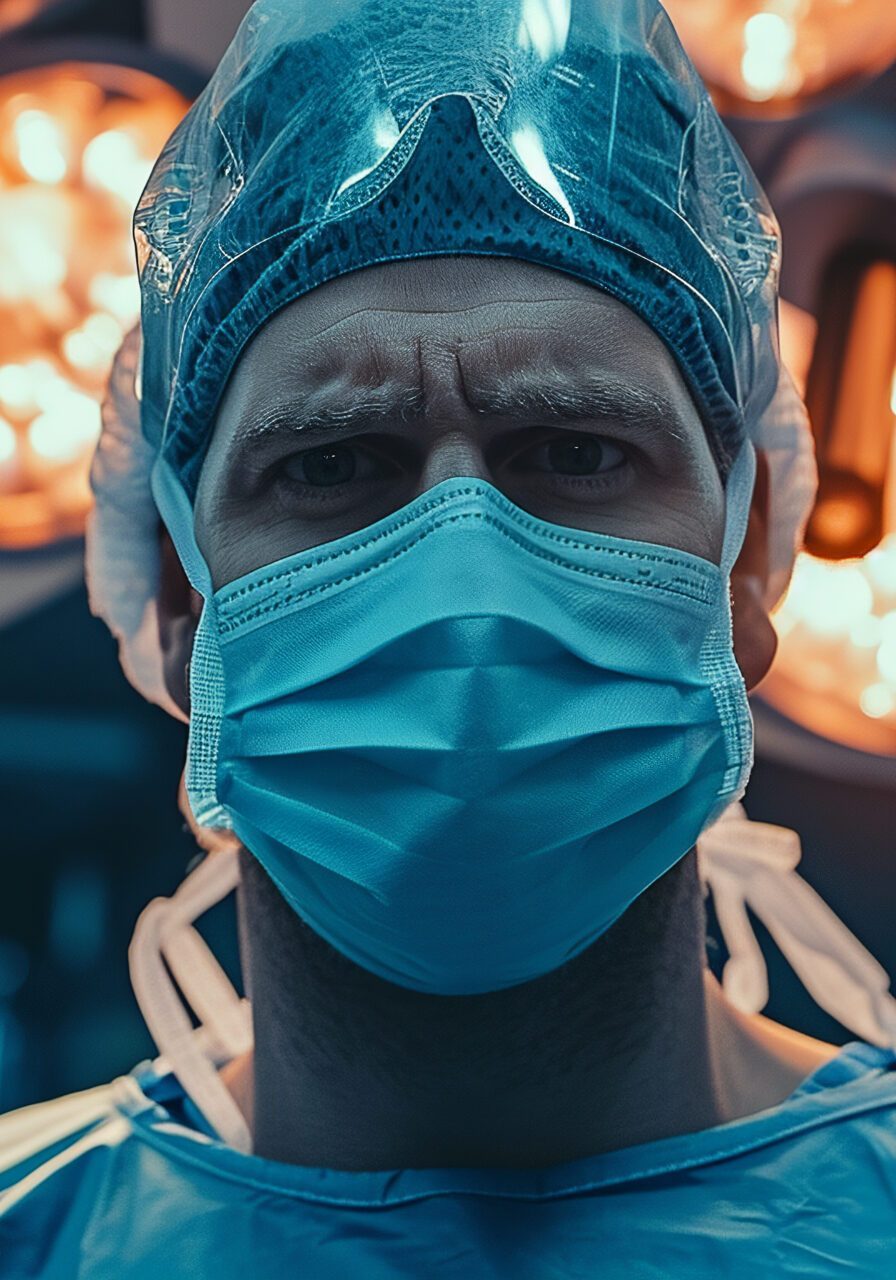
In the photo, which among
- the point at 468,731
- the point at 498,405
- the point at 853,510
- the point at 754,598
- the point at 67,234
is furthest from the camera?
the point at 67,234

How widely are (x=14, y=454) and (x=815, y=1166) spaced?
2070 mm

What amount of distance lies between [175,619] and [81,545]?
1.38m

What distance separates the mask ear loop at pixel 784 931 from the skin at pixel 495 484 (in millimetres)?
233

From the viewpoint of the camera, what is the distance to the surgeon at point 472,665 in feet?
4.44

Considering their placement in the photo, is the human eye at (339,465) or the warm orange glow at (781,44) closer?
the human eye at (339,465)

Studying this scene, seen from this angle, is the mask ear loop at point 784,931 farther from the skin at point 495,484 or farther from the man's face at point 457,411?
the man's face at point 457,411

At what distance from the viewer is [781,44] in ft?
8.89

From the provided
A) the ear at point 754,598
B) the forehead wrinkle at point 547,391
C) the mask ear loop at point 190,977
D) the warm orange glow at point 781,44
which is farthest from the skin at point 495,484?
the warm orange glow at point 781,44

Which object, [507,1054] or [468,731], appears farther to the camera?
[507,1054]

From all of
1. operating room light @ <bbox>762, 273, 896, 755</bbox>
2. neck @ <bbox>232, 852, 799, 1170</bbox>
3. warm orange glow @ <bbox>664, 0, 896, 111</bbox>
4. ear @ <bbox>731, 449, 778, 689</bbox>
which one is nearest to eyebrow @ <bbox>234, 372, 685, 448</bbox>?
ear @ <bbox>731, 449, 778, 689</bbox>

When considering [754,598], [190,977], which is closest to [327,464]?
[754,598]

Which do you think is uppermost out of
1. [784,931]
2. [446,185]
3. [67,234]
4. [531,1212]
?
[67,234]

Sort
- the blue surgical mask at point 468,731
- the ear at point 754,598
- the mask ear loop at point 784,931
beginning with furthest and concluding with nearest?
the mask ear loop at point 784,931 → the ear at point 754,598 → the blue surgical mask at point 468,731

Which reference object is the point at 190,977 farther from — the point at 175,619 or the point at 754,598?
the point at 754,598
